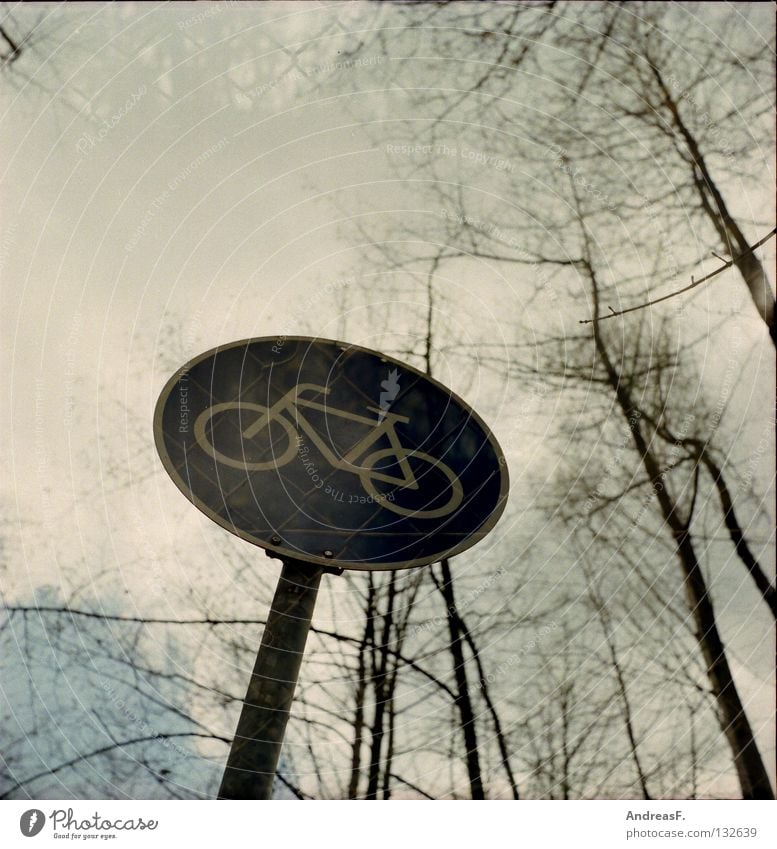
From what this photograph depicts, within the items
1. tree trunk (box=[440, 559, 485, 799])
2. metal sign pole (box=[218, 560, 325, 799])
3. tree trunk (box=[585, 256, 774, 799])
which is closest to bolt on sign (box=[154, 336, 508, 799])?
metal sign pole (box=[218, 560, 325, 799])

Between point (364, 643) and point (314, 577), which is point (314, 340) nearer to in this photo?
point (314, 577)

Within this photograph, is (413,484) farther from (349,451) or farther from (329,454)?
(329,454)

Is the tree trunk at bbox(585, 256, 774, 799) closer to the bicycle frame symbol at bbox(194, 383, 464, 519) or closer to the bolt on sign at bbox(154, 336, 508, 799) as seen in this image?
the bolt on sign at bbox(154, 336, 508, 799)

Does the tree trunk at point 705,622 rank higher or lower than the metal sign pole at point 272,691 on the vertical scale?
higher

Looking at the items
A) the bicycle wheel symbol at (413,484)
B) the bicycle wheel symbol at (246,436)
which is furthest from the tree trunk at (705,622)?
the bicycle wheel symbol at (246,436)

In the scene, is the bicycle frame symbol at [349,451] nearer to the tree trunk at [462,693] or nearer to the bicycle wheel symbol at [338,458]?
the bicycle wheel symbol at [338,458]

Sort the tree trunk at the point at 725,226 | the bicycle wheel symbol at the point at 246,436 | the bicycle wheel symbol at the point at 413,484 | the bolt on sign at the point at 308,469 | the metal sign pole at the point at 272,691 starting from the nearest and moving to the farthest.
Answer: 1. the metal sign pole at the point at 272,691
2. the bolt on sign at the point at 308,469
3. the bicycle wheel symbol at the point at 246,436
4. the bicycle wheel symbol at the point at 413,484
5. the tree trunk at the point at 725,226

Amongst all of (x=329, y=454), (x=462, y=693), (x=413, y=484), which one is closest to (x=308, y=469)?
(x=329, y=454)

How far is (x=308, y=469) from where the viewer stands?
220 inches

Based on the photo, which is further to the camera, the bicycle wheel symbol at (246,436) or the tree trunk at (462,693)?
the tree trunk at (462,693)

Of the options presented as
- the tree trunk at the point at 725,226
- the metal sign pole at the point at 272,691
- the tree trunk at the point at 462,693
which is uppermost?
the tree trunk at the point at 725,226

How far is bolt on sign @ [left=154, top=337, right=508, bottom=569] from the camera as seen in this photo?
5.22m

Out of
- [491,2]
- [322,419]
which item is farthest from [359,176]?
[322,419]

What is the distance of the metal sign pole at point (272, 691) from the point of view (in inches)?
186
